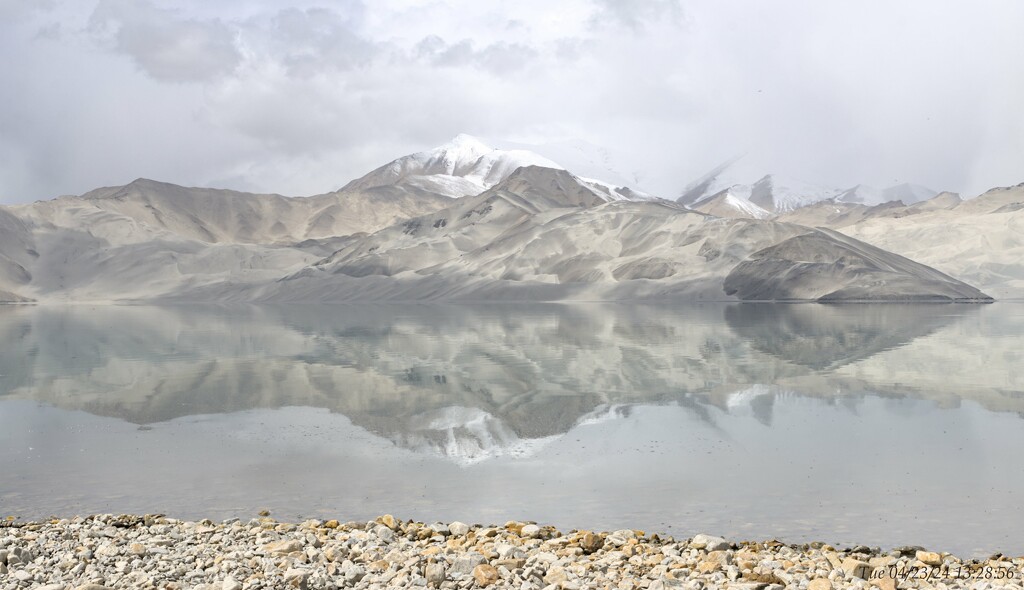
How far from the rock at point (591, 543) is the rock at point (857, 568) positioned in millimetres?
2464

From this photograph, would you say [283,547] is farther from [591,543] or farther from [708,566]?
[708,566]

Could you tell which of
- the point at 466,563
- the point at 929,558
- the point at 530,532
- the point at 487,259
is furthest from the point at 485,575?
the point at 487,259

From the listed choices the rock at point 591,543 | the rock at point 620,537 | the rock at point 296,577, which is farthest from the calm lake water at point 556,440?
the rock at point 296,577

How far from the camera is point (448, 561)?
867 centimetres

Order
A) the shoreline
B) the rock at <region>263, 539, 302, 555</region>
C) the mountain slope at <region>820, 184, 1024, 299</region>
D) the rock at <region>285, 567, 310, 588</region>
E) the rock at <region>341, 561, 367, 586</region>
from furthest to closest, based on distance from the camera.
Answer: the mountain slope at <region>820, 184, 1024, 299</region> < the rock at <region>263, 539, 302, 555</region> < the rock at <region>341, 561, 367, 586</region> < the shoreline < the rock at <region>285, 567, 310, 588</region>

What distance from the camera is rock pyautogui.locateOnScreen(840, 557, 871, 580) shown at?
27.5ft

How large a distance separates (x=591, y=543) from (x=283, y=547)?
323cm

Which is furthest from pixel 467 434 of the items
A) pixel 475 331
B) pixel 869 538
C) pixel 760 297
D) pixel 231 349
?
pixel 760 297

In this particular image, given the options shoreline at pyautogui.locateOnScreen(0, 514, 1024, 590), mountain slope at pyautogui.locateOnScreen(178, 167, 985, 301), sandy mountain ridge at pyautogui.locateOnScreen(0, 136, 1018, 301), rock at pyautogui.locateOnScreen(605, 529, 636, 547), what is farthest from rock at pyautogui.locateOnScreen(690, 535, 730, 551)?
mountain slope at pyautogui.locateOnScreen(178, 167, 985, 301)

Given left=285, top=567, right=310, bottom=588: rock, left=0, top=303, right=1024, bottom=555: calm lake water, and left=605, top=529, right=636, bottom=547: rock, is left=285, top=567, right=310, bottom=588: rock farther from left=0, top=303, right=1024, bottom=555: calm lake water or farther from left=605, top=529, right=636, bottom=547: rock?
left=0, top=303, right=1024, bottom=555: calm lake water

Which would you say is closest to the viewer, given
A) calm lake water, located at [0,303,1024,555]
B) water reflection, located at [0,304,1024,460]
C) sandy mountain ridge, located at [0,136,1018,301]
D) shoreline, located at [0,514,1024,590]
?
shoreline, located at [0,514,1024,590]

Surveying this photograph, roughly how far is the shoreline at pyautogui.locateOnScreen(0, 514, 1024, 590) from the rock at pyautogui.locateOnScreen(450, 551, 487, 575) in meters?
0.01

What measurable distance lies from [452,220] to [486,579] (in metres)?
152

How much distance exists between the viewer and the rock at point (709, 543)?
9367 mm
